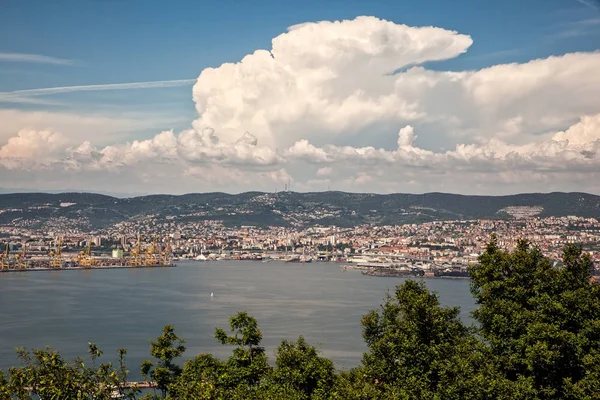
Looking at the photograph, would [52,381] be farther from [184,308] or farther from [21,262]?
[21,262]

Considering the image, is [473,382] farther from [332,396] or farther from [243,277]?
[243,277]

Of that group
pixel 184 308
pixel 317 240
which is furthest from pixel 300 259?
pixel 184 308

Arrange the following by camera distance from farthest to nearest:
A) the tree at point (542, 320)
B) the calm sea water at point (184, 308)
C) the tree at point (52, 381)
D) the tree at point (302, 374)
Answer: the calm sea water at point (184, 308), the tree at point (302, 374), the tree at point (542, 320), the tree at point (52, 381)

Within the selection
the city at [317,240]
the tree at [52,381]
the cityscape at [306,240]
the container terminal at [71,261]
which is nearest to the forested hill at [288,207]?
the cityscape at [306,240]

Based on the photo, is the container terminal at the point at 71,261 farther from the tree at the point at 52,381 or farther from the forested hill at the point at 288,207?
the tree at the point at 52,381

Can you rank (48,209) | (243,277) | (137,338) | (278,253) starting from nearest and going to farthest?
(137,338)
(243,277)
(278,253)
(48,209)

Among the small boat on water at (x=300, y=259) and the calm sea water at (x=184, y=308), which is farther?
the small boat on water at (x=300, y=259)

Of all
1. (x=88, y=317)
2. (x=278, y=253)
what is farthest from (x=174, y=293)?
(x=278, y=253)
